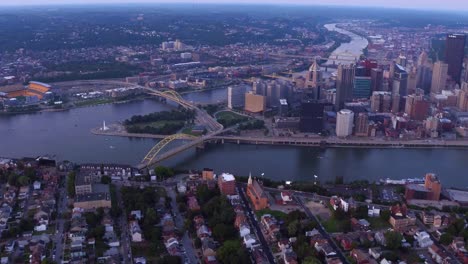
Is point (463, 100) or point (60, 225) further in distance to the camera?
point (463, 100)

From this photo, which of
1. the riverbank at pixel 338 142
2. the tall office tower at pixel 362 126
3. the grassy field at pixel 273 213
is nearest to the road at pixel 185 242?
the grassy field at pixel 273 213

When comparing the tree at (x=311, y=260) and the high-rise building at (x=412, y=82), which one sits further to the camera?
the high-rise building at (x=412, y=82)

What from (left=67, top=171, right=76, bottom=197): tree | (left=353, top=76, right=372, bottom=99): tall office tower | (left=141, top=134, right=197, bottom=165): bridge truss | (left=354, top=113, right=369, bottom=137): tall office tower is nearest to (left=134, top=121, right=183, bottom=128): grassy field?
(left=141, top=134, right=197, bottom=165): bridge truss

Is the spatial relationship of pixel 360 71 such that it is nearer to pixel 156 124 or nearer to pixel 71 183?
pixel 156 124

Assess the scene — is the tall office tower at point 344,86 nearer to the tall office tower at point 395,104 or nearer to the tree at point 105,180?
the tall office tower at point 395,104

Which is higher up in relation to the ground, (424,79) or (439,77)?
(439,77)

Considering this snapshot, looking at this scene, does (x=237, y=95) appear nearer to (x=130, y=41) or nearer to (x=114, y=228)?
(x=114, y=228)

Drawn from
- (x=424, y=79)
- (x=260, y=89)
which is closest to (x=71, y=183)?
(x=260, y=89)
